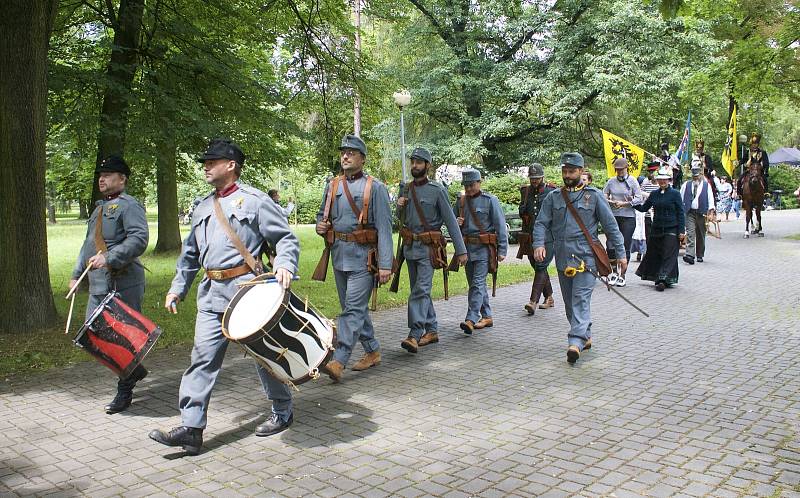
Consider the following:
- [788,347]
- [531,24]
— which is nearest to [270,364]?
[788,347]

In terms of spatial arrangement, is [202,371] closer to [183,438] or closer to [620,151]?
[183,438]

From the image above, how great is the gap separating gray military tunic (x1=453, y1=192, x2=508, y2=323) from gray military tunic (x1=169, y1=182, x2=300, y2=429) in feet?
14.2

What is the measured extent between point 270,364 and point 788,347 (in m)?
5.91

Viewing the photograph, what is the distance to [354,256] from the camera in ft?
23.4

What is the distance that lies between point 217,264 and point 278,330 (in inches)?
30.4

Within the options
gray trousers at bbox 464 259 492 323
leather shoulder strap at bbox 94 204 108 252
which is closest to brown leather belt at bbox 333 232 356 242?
leather shoulder strap at bbox 94 204 108 252

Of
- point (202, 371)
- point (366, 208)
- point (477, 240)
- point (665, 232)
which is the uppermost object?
point (366, 208)

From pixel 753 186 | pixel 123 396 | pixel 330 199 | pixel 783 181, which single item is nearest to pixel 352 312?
pixel 330 199

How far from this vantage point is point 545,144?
29.6 meters

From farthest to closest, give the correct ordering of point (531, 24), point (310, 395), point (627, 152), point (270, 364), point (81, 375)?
point (531, 24), point (627, 152), point (81, 375), point (310, 395), point (270, 364)

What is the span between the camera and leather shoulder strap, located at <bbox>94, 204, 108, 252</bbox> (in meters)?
6.31

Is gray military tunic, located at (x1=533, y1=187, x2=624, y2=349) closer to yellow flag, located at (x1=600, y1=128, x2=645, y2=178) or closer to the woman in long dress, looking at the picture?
the woman in long dress

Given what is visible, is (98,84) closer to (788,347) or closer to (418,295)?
(418,295)

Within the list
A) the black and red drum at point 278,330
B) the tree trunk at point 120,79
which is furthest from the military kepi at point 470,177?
the tree trunk at point 120,79
